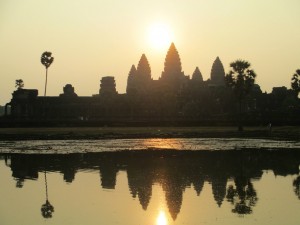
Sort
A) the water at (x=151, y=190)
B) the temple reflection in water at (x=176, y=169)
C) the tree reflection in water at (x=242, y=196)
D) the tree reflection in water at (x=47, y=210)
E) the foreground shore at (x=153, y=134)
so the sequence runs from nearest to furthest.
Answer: the water at (x=151, y=190) → the tree reflection in water at (x=47, y=210) → the tree reflection in water at (x=242, y=196) → the temple reflection in water at (x=176, y=169) → the foreground shore at (x=153, y=134)

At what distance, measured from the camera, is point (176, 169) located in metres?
27.5

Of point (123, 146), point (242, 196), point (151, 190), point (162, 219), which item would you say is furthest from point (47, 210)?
point (123, 146)

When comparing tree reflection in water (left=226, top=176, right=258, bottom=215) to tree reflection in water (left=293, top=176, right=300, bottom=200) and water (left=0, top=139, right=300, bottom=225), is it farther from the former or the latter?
tree reflection in water (left=293, top=176, right=300, bottom=200)

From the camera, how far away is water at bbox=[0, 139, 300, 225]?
16.0 metres

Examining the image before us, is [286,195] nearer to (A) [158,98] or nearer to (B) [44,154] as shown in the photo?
(B) [44,154]

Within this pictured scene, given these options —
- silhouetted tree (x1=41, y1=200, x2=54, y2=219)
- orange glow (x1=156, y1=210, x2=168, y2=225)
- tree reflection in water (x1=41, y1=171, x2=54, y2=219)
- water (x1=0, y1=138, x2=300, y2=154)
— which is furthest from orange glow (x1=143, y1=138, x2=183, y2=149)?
orange glow (x1=156, y1=210, x2=168, y2=225)

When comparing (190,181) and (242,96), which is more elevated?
(242,96)

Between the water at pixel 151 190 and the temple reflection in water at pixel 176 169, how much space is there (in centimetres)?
4

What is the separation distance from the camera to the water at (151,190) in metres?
16.0

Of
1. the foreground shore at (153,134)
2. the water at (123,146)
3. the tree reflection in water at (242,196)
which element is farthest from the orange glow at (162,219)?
the foreground shore at (153,134)

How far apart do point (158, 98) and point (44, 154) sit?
100 metres

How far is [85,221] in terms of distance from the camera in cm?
1549

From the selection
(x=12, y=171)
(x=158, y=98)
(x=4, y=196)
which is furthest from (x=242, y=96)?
(x=4, y=196)

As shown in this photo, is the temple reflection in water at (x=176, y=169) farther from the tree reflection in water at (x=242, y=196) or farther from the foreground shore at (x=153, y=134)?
the foreground shore at (x=153, y=134)
